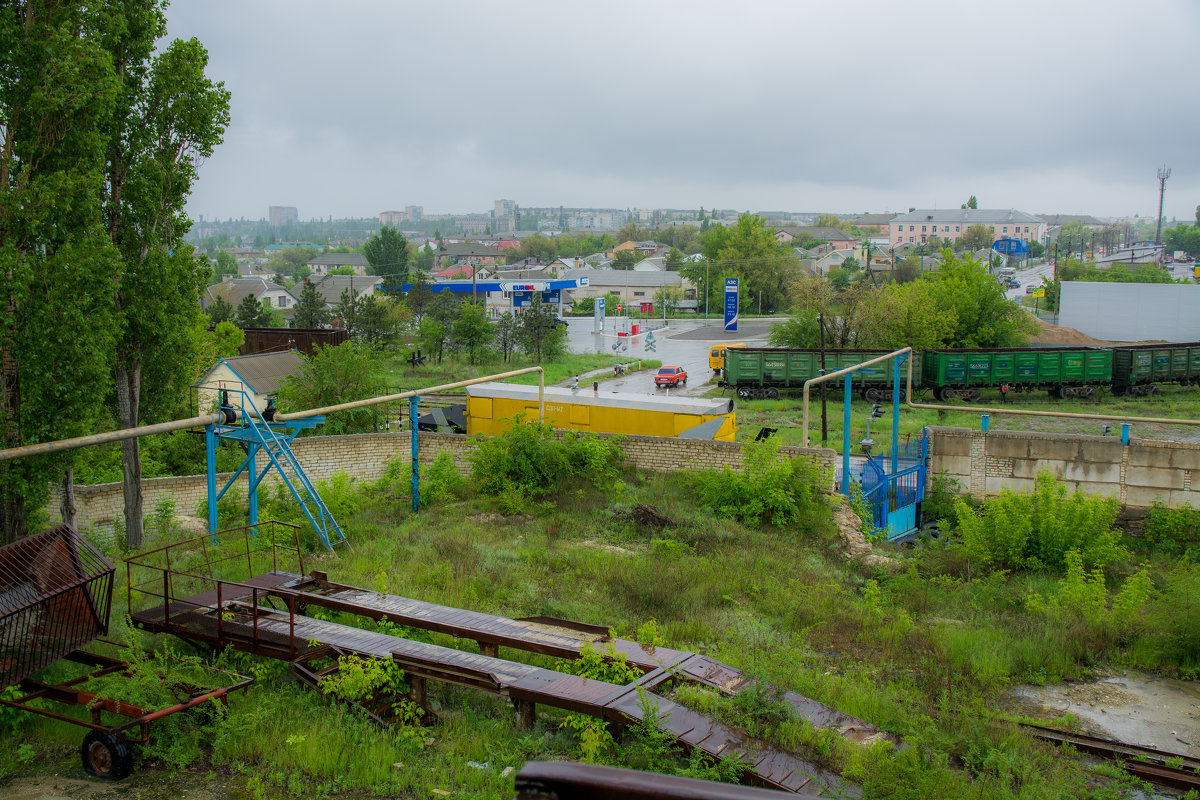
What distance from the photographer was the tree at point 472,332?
4606cm

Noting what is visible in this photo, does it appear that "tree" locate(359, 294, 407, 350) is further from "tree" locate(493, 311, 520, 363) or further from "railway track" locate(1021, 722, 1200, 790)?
"railway track" locate(1021, 722, 1200, 790)

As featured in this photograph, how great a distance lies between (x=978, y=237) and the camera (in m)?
146

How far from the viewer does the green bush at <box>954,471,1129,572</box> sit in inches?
587

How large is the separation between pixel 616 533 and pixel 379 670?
831cm

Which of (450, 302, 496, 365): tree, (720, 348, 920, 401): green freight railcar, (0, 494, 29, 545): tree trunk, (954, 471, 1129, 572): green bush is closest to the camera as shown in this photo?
(0, 494, 29, 545): tree trunk

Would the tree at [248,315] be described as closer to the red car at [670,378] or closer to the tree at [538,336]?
the tree at [538,336]

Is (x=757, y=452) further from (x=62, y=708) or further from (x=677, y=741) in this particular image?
(x=62, y=708)

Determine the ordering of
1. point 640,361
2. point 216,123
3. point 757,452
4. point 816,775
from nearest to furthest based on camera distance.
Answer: point 816,775
point 216,123
point 757,452
point 640,361

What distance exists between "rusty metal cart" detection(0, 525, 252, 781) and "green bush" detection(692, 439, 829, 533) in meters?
Result: 10.9

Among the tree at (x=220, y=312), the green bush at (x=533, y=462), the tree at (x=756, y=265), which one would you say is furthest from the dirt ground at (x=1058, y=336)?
the tree at (x=220, y=312)

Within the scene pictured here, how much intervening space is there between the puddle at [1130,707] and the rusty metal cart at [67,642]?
8330 mm

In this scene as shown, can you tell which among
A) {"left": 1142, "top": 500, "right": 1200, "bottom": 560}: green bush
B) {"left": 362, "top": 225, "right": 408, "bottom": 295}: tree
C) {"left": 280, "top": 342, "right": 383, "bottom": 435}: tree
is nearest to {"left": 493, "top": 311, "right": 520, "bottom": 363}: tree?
{"left": 280, "top": 342, "right": 383, "bottom": 435}: tree

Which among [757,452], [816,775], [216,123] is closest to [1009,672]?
[816,775]

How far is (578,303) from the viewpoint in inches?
3467
